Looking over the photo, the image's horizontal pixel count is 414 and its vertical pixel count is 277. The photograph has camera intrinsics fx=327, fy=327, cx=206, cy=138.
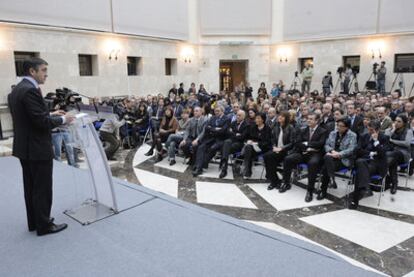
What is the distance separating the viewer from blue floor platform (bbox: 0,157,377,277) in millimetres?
2205

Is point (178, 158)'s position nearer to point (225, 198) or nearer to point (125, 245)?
point (225, 198)

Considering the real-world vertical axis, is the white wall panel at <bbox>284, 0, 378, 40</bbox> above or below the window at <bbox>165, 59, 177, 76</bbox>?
above

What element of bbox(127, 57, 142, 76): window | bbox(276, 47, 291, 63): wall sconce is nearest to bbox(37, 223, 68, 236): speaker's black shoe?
bbox(127, 57, 142, 76): window

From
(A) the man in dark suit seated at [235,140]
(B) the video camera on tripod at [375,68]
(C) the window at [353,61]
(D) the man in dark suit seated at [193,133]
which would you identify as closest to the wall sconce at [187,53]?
(C) the window at [353,61]

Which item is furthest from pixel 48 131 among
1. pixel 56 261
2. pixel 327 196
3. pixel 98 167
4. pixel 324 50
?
pixel 324 50

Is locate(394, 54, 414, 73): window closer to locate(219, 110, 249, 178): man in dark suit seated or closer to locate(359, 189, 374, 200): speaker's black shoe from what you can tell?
locate(219, 110, 249, 178): man in dark suit seated

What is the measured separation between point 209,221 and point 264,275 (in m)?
0.85

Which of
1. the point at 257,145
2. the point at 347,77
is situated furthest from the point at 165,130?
the point at 347,77

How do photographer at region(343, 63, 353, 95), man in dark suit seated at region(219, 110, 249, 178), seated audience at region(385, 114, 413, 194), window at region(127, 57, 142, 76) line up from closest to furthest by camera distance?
1. seated audience at region(385, 114, 413, 194)
2. man in dark suit seated at region(219, 110, 249, 178)
3. photographer at region(343, 63, 353, 95)
4. window at region(127, 57, 142, 76)

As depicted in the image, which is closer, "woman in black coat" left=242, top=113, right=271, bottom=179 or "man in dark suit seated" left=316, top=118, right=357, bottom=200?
"man in dark suit seated" left=316, top=118, right=357, bottom=200

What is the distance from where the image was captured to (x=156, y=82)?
51.7ft

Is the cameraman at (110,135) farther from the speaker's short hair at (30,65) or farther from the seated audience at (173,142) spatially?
the speaker's short hair at (30,65)

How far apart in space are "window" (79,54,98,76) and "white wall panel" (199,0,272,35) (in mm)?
6281

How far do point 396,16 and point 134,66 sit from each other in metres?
11.8
